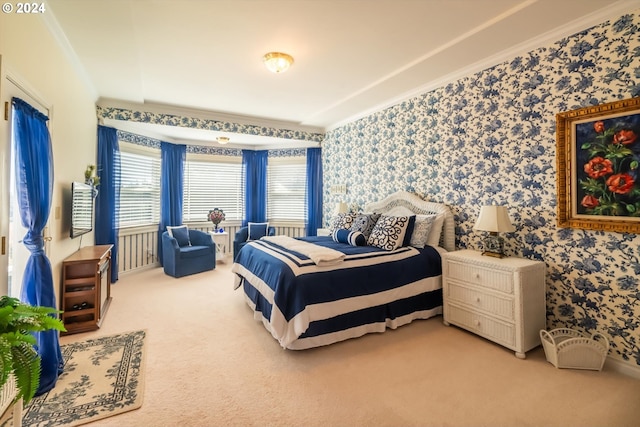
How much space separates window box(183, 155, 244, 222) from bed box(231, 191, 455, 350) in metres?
3.15

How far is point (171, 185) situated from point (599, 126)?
6192mm

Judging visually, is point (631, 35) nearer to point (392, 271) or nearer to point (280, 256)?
point (392, 271)

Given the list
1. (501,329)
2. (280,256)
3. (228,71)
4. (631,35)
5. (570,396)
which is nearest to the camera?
(570,396)

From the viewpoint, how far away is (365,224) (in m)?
3.91

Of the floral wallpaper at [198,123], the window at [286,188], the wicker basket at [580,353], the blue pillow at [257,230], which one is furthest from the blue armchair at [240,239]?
the wicker basket at [580,353]

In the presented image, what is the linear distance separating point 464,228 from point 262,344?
2574mm

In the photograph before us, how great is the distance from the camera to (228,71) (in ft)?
11.5

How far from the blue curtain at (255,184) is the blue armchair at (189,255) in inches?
47.9

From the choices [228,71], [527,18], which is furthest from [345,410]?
[228,71]

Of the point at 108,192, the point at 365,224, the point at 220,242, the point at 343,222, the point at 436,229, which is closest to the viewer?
the point at 436,229

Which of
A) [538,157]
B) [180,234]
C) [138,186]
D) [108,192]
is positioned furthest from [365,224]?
[138,186]

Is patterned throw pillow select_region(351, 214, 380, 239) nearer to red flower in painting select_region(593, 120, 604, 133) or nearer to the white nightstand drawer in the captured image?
the white nightstand drawer

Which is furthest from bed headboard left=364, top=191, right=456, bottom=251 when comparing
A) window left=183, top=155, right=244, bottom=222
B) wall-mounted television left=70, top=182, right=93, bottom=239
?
wall-mounted television left=70, top=182, right=93, bottom=239

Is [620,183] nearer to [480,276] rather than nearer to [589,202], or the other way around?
[589,202]
